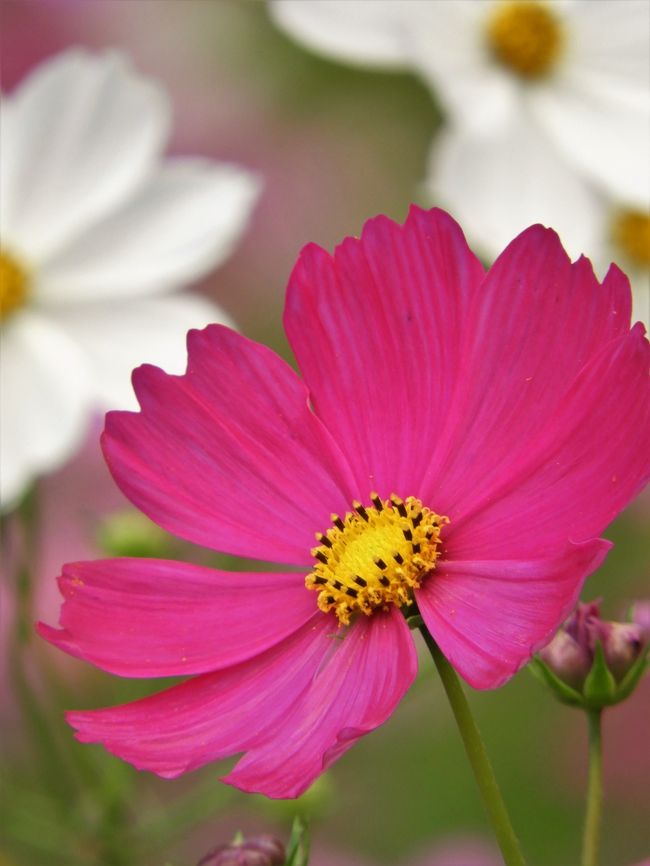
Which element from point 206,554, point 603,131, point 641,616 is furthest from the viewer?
point 206,554

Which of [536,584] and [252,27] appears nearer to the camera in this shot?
[536,584]

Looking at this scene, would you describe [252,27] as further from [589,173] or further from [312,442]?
[312,442]

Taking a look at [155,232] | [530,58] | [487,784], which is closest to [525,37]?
[530,58]

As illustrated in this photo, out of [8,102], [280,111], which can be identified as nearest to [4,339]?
[8,102]

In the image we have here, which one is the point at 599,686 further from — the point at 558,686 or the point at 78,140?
the point at 78,140

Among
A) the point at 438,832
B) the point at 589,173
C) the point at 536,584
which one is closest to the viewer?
the point at 536,584

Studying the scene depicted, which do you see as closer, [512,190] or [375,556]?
[375,556]

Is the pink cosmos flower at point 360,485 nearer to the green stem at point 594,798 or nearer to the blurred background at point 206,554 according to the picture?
the green stem at point 594,798

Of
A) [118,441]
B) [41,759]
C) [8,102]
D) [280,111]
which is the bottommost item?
[41,759]
